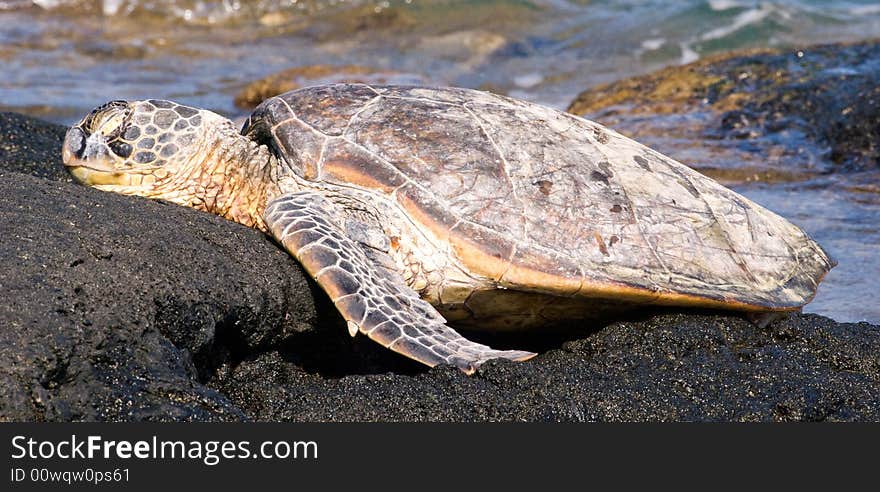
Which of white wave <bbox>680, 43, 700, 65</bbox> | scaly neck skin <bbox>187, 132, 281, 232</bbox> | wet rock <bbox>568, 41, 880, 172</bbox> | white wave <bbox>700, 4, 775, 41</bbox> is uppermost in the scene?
scaly neck skin <bbox>187, 132, 281, 232</bbox>

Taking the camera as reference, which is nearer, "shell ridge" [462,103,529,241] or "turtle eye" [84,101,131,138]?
"shell ridge" [462,103,529,241]

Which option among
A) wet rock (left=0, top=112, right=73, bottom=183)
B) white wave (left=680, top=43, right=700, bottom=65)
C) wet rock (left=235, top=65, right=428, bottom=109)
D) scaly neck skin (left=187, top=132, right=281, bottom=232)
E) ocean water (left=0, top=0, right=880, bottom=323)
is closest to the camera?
scaly neck skin (left=187, top=132, right=281, bottom=232)

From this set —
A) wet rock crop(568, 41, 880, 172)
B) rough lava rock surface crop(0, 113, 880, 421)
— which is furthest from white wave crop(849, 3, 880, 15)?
rough lava rock surface crop(0, 113, 880, 421)

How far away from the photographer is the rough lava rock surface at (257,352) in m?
2.62

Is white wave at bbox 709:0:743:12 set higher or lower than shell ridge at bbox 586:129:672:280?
lower

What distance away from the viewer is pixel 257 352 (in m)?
3.42

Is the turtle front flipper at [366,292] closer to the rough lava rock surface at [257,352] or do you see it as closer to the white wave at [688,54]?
the rough lava rock surface at [257,352]

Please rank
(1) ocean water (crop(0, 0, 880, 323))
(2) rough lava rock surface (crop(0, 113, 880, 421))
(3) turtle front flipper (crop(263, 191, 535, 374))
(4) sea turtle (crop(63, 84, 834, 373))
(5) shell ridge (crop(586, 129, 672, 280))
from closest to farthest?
(2) rough lava rock surface (crop(0, 113, 880, 421)), (3) turtle front flipper (crop(263, 191, 535, 374)), (4) sea turtle (crop(63, 84, 834, 373)), (5) shell ridge (crop(586, 129, 672, 280)), (1) ocean water (crop(0, 0, 880, 323))

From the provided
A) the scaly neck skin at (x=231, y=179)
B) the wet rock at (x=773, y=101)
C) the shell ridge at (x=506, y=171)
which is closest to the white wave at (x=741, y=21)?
the wet rock at (x=773, y=101)

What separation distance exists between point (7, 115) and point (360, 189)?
265 cm

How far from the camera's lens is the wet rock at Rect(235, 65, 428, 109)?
31.4 feet

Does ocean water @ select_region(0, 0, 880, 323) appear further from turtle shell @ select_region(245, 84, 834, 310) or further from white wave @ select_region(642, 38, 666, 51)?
turtle shell @ select_region(245, 84, 834, 310)

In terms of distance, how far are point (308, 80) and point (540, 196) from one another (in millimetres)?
6506

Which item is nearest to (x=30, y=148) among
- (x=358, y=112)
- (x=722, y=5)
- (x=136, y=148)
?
(x=136, y=148)
